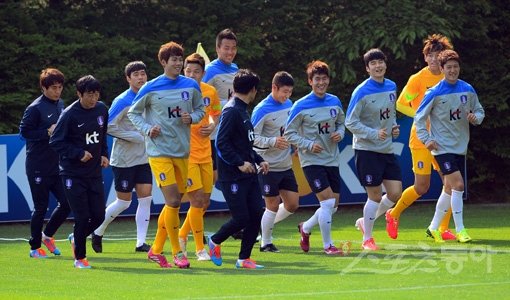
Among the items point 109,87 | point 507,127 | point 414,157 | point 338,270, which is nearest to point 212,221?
point 109,87

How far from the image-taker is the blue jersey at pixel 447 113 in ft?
48.7

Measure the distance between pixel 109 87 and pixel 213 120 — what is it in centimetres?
747

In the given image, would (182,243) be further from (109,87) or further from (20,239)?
(109,87)

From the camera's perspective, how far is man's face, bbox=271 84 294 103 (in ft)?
47.5

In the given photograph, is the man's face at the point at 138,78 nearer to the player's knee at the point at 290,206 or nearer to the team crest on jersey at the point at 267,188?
the team crest on jersey at the point at 267,188

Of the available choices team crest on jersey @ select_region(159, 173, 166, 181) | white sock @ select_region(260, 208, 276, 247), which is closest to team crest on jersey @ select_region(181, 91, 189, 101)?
team crest on jersey @ select_region(159, 173, 166, 181)

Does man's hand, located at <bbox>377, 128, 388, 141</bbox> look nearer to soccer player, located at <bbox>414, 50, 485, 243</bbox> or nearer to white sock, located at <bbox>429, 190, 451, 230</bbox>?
soccer player, located at <bbox>414, 50, 485, 243</bbox>

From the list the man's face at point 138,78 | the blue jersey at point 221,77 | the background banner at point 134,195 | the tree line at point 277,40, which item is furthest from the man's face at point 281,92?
the tree line at point 277,40

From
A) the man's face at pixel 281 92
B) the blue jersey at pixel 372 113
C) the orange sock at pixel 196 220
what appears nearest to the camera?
the orange sock at pixel 196 220

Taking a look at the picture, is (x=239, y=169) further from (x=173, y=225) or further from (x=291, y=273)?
(x=291, y=273)

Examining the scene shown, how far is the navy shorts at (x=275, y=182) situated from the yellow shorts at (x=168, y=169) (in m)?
1.95

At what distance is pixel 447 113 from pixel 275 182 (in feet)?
7.35

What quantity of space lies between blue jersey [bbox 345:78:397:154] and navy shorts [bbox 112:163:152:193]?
2546 millimetres

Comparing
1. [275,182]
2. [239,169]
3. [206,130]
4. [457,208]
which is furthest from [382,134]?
[239,169]
